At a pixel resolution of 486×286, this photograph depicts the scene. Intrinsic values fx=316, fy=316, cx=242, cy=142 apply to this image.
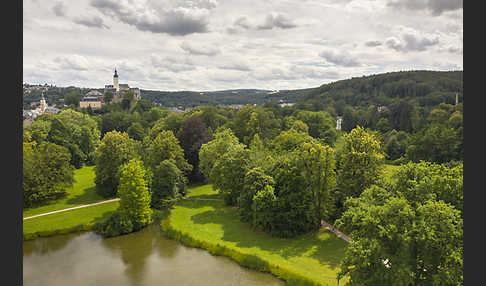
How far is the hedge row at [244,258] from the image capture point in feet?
69.1

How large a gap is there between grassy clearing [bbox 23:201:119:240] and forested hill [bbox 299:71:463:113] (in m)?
80.2

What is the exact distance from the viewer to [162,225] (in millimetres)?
32312

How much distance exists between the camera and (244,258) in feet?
80.1

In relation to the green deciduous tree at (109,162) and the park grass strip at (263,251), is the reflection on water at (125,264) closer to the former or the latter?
the park grass strip at (263,251)

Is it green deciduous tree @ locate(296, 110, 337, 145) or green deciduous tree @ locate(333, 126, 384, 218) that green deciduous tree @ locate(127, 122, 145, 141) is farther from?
green deciduous tree @ locate(333, 126, 384, 218)

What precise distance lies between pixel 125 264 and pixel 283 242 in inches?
509

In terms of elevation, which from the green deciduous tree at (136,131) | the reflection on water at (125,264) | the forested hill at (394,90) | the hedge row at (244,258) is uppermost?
the forested hill at (394,90)

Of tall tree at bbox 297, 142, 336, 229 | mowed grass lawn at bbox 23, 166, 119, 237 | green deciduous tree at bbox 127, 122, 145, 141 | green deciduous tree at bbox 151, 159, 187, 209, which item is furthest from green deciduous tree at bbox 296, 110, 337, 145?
mowed grass lawn at bbox 23, 166, 119, 237

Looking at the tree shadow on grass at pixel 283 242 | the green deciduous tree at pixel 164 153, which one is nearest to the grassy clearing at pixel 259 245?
the tree shadow on grass at pixel 283 242

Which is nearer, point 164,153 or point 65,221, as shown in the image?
point 65,221

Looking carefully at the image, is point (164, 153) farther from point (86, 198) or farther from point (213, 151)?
point (86, 198)

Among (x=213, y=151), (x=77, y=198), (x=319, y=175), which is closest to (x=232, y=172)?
(x=213, y=151)

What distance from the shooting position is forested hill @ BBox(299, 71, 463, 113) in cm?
11294

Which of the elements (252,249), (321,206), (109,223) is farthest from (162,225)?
(321,206)
